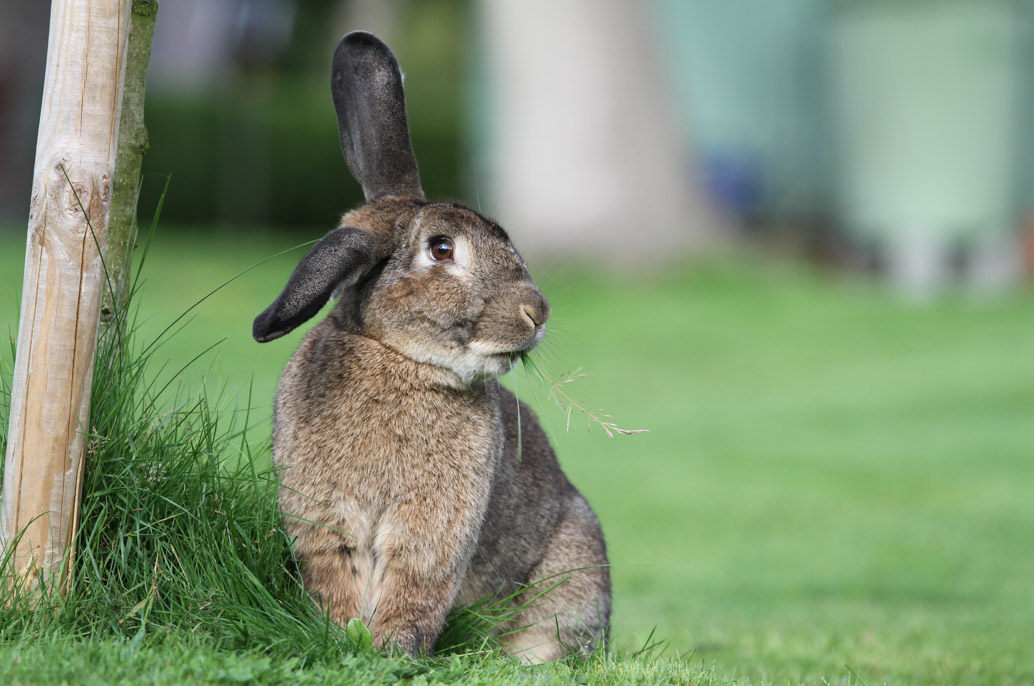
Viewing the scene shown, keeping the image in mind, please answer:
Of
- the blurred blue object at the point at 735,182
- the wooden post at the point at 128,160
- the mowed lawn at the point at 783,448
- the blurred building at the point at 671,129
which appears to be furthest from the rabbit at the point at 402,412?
the blurred blue object at the point at 735,182

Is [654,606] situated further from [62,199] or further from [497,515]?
[62,199]

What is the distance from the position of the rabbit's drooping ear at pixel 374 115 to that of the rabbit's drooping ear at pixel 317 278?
1.53 ft

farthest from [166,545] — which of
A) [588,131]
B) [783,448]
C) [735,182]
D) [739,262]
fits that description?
[735,182]

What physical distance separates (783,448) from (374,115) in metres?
7.14

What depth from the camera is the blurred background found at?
6797 millimetres

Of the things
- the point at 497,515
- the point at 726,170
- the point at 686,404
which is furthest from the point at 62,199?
the point at 726,170

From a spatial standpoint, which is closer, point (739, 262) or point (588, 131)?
point (588, 131)

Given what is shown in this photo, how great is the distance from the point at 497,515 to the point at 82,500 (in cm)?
126

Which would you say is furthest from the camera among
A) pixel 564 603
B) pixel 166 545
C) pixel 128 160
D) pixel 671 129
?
pixel 671 129

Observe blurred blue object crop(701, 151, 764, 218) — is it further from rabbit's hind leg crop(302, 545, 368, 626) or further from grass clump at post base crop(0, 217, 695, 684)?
rabbit's hind leg crop(302, 545, 368, 626)

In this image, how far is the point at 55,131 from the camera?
3447 millimetres

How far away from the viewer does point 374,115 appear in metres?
3.86

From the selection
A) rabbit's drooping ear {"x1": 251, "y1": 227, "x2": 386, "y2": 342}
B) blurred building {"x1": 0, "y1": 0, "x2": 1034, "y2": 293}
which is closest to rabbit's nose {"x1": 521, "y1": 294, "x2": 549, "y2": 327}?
rabbit's drooping ear {"x1": 251, "y1": 227, "x2": 386, "y2": 342}

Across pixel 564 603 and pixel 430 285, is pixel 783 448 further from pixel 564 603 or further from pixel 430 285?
pixel 430 285
